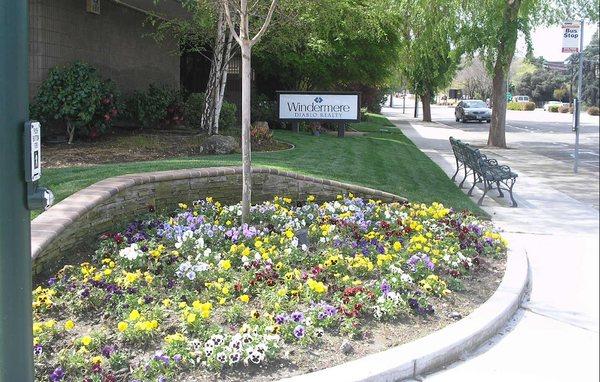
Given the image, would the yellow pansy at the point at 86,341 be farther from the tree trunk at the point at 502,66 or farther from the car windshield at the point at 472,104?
the car windshield at the point at 472,104

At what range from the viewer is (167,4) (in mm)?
14773

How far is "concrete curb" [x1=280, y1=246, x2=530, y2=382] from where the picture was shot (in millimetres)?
3821

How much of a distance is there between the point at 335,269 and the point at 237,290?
956 millimetres

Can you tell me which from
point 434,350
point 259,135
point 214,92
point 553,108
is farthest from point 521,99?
point 434,350

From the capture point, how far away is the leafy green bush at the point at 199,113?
14.8m

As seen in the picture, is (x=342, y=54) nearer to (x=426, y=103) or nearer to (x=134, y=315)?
(x=134, y=315)

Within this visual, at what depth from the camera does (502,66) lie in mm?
19281

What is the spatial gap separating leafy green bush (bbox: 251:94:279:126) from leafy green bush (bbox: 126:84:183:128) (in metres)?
5.60

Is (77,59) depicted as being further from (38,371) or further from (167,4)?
(38,371)

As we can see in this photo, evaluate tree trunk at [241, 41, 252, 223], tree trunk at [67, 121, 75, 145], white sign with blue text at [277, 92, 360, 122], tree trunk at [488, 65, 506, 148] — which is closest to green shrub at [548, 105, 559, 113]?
tree trunk at [488, 65, 506, 148]

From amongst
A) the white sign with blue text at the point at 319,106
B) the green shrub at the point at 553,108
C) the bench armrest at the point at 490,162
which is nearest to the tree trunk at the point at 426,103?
the white sign with blue text at the point at 319,106

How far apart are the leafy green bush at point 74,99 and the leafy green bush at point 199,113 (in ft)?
11.0

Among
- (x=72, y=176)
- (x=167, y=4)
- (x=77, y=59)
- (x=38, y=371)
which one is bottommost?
(x=38, y=371)

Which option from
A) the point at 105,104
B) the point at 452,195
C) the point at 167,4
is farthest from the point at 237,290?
the point at 167,4
